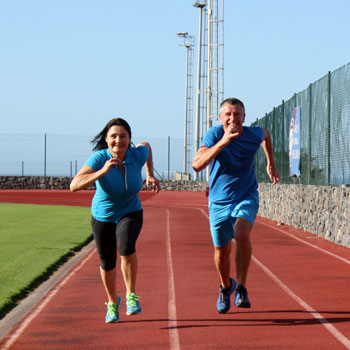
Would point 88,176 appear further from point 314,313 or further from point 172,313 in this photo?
point 314,313

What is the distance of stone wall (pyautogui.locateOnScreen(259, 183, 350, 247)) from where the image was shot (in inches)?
643

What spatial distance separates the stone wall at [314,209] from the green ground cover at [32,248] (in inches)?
214

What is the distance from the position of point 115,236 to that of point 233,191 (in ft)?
4.15

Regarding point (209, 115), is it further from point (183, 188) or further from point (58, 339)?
point (58, 339)

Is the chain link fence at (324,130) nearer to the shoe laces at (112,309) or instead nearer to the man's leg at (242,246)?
the man's leg at (242,246)

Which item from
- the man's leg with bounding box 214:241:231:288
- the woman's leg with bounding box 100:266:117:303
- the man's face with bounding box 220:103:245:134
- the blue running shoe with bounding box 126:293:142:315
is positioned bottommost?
the blue running shoe with bounding box 126:293:142:315

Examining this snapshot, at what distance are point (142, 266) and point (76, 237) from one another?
234 inches

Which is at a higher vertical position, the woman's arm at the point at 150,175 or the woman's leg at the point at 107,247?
the woman's arm at the point at 150,175

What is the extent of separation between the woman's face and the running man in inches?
29.9

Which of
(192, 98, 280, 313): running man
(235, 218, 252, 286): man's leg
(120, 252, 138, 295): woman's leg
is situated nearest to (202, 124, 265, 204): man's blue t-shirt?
(192, 98, 280, 313): running man

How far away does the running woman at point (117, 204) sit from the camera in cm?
724

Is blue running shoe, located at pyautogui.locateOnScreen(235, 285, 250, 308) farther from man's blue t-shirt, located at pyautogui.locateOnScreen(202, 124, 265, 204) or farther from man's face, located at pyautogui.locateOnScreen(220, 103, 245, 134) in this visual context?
man's face, located at pyautogui.locateOnScreen(220, 103, 245, 134)

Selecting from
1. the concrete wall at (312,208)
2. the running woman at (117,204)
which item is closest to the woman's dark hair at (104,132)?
the running woman at (117,204)

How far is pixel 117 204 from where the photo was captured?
24.2 feet
